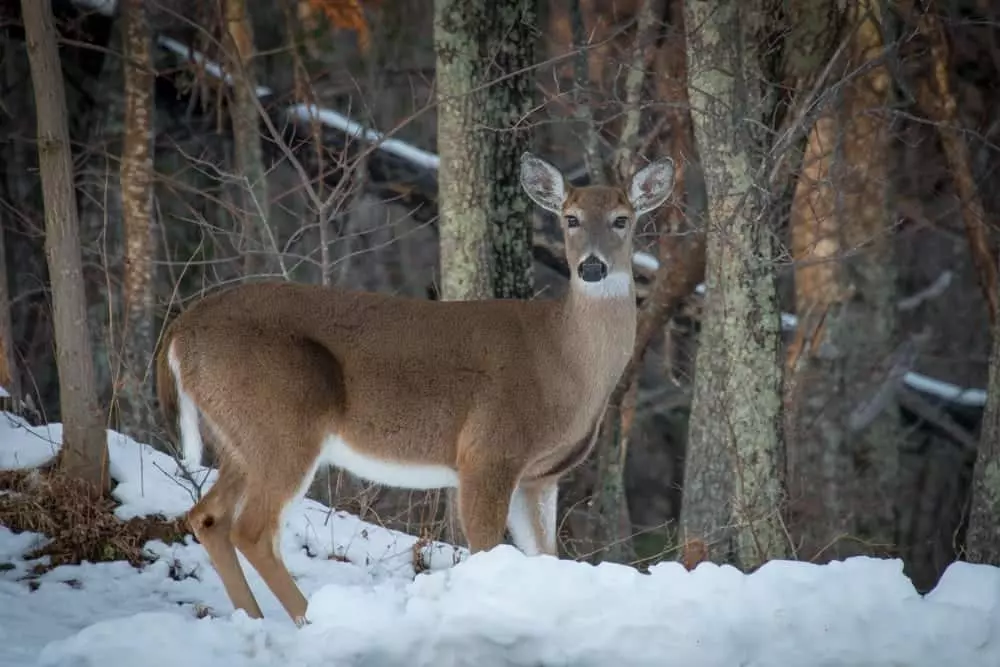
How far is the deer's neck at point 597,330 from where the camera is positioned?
22.2ft

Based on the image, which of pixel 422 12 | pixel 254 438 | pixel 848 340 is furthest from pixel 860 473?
pixel 254 438

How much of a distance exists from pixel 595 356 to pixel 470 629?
2.09 metres

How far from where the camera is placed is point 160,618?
16.3ft

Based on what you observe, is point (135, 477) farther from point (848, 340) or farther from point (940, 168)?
point (940, 168)

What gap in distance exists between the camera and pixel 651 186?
728 centimetres

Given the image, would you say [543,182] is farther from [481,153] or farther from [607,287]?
[481,153]

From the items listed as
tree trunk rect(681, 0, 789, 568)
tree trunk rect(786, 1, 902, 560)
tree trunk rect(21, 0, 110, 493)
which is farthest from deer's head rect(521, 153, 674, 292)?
tree trunk rect(786, 1, 902, 560)

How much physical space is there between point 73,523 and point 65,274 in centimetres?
126

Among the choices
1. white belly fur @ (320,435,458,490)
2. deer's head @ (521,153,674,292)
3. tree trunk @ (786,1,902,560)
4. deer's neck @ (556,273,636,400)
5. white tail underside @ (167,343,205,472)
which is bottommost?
tree trunk @ (786,1,902,560)

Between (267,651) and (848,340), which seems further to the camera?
(848,340)

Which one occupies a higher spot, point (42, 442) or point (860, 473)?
point (42, 442)

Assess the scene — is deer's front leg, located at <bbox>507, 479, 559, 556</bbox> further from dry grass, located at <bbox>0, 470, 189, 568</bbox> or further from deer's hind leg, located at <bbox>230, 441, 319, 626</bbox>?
dry grass, located at <bbox>0, 470, 189, 568</bbox>

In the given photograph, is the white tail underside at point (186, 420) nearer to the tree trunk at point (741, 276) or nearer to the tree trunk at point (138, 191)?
the tree trunk at point (741, 276)

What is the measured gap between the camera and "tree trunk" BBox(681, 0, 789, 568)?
23.4 feet
